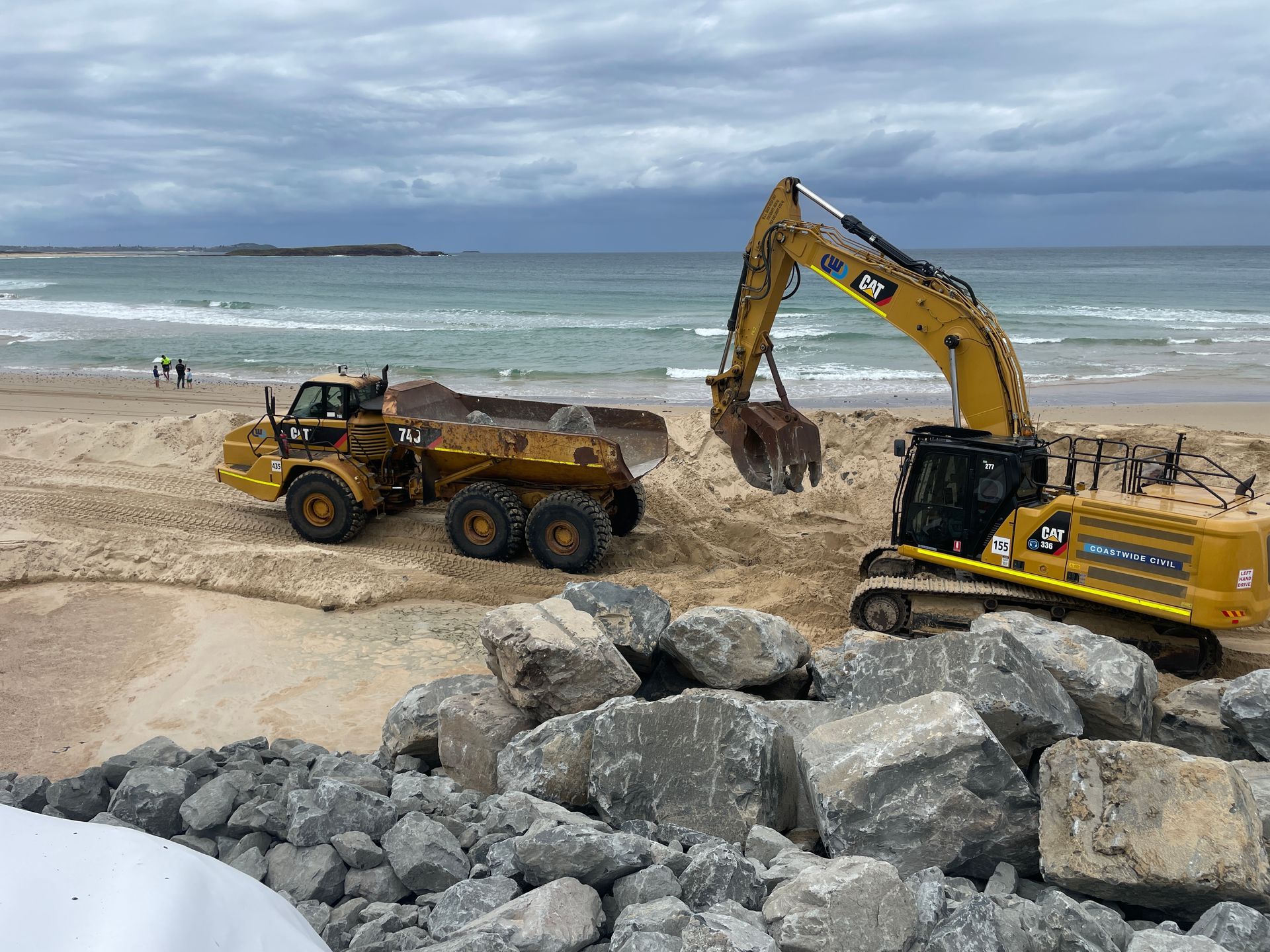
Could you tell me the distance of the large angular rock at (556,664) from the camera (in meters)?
5.62

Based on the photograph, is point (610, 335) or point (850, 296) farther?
point (610, 335)

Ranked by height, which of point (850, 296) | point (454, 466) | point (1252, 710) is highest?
point (850, 296)

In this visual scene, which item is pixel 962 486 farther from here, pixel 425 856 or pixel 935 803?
pixel 425 856

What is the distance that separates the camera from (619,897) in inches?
160

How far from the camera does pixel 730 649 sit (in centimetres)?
598

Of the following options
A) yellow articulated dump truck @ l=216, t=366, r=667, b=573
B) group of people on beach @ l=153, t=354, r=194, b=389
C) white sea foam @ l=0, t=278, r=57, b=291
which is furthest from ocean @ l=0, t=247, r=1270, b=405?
yellow articulated dump truck @ l=216, t=366, r=667, b=573

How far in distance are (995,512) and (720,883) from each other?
5019 millimetres

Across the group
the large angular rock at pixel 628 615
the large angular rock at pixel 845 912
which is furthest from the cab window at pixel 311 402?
the large angular rock at pixel 845 912

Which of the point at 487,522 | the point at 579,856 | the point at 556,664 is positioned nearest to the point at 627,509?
the point at 487,522

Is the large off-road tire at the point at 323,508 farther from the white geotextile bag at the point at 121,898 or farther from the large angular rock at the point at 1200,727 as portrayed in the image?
the white geotextile bag at the point at 121,898

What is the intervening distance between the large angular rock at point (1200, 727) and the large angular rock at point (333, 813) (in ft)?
14.7

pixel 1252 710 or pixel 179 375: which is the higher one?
pixel 179 375

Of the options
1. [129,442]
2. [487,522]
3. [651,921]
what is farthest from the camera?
[129,442]

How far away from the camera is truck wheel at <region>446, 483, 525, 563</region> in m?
10.4
